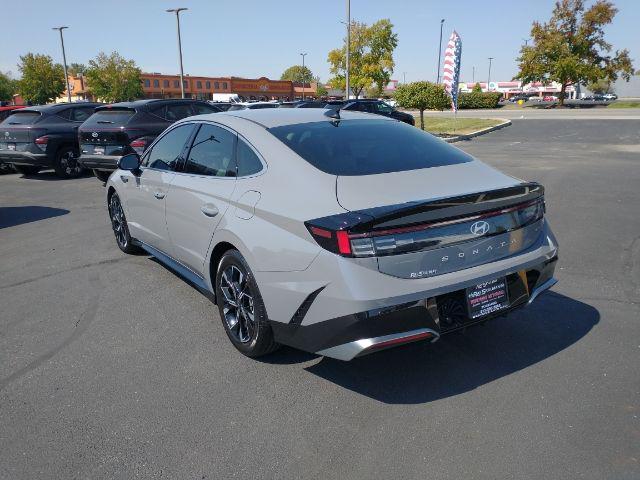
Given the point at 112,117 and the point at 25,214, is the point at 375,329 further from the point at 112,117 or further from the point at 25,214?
the point at 112,117

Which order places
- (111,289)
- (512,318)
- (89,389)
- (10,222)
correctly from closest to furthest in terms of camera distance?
1. (89,389)
2. (512,318)
3. (111,289)
4. (10,222)

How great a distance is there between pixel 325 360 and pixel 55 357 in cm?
189

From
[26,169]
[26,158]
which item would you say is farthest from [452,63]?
[26,158]

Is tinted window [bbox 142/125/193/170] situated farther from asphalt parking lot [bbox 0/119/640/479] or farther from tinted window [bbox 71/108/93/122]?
tinted window [bbox 71/108/93/122]

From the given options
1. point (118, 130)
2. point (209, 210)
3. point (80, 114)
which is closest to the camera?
point (209, 210)

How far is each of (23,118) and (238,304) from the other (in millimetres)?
11834

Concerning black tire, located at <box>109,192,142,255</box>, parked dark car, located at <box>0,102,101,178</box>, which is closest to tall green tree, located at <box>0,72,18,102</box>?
parked dark car, located at <box>0,102,101,178</box>

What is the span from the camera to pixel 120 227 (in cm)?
619

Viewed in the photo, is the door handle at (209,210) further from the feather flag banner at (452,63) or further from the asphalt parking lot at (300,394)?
the feather flag banner at (452,63)

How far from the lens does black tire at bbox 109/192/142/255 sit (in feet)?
19.7

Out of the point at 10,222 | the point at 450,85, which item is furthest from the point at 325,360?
the point at 450,85

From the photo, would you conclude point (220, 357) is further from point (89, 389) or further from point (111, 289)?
point (111, 289)

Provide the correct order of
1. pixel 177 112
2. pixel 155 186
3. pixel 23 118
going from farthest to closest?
pixel 23 118 < pixel 177 112 < pixel 155 186

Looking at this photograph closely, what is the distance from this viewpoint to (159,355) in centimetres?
378
